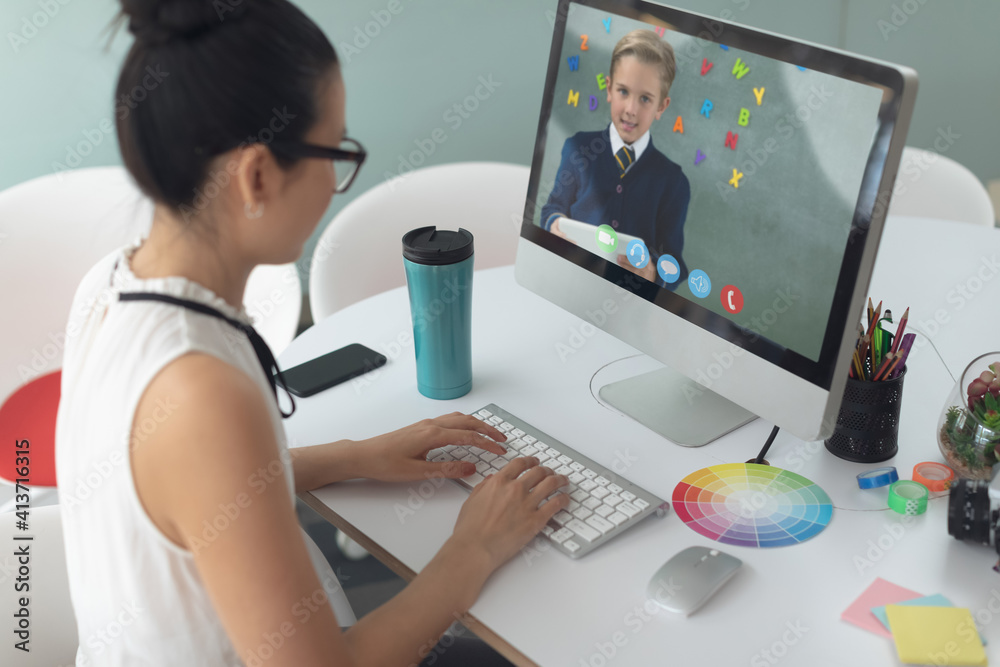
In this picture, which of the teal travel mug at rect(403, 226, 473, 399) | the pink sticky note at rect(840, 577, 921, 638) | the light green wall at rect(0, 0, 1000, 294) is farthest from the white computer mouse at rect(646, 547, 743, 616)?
the light green wall at rect(0, 0, 1000, 294)

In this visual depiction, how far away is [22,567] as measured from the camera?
1.08m

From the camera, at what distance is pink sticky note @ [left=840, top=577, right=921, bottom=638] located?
84 cm

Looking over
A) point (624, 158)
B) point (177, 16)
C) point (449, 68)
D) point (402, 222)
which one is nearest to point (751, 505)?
point (624, 158)

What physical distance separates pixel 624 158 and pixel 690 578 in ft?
1.79

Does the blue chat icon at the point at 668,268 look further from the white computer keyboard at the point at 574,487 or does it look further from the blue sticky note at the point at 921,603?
the blue sticky note at the point at 921,603

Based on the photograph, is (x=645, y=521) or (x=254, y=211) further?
(x=645, y=521)

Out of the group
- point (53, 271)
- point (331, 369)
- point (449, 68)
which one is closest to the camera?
point (331, 369)

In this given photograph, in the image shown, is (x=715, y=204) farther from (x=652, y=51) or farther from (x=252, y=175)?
(x=252, y=175)

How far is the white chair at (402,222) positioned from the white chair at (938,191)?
0.88 m

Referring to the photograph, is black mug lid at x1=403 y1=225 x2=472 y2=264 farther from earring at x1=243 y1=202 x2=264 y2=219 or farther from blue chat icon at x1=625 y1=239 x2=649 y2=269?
earring at x1=243 y1=202 x2=264 y2=219

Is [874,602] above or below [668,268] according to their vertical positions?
below

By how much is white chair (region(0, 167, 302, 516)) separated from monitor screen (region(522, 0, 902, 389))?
752 mm

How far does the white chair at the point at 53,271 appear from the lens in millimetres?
1784

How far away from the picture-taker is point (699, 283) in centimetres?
108
